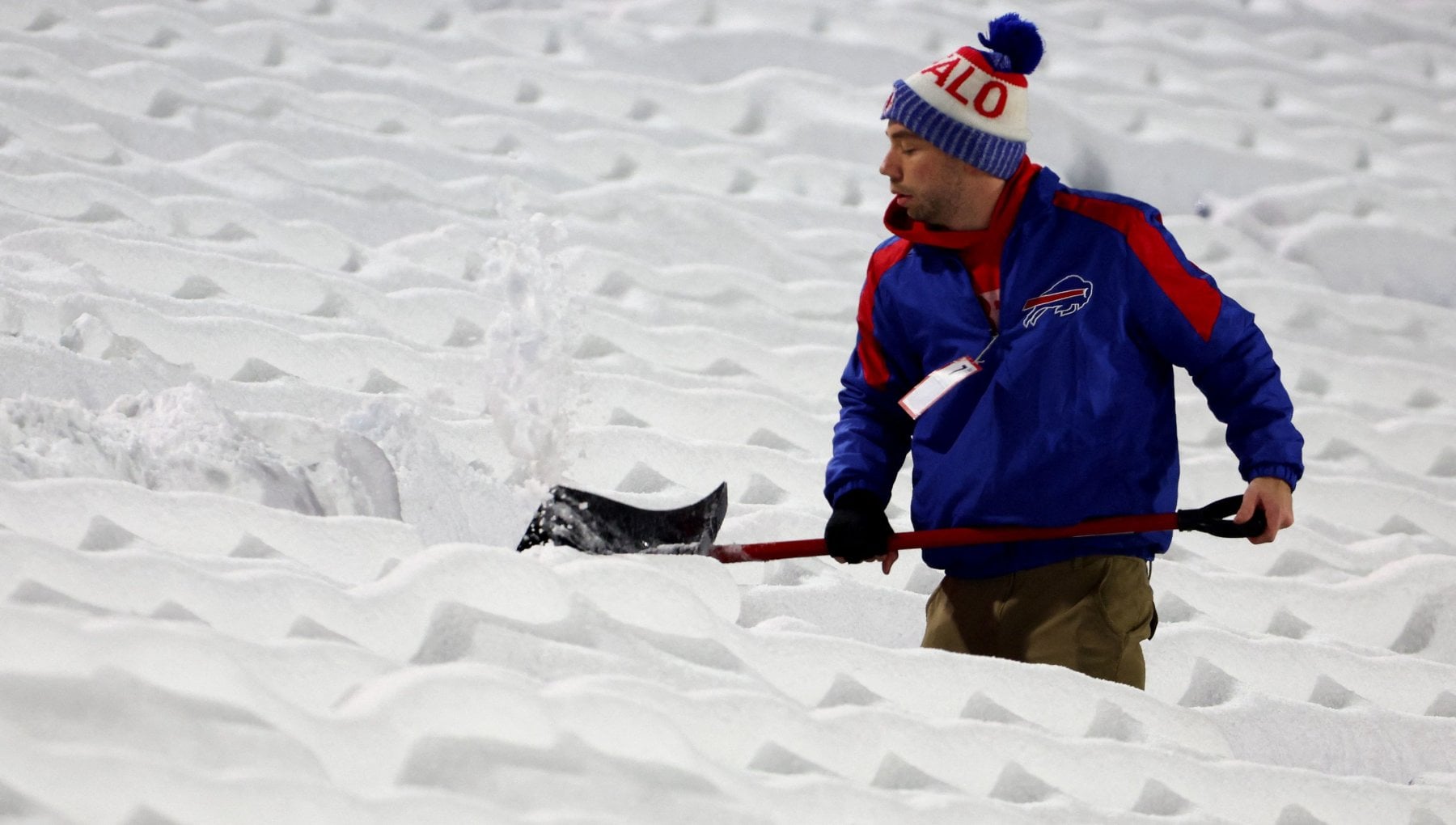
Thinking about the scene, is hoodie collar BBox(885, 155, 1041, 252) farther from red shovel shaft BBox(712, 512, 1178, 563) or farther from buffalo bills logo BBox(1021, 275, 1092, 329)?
red shovel shaft BBox(712, 512, 1178, 563)

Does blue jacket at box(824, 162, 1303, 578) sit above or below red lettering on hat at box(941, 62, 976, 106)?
below

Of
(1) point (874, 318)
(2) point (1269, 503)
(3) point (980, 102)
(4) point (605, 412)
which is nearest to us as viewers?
(2) point (1269, 503)

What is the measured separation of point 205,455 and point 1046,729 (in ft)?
4.00

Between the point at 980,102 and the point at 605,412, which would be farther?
the point at 605,412

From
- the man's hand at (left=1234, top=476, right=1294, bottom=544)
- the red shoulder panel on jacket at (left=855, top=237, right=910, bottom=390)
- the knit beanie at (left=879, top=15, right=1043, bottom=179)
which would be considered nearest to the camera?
the man's hand at (left=1234, top=476, right=1294, bottom=544)

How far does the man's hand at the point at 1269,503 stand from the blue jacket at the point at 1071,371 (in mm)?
18

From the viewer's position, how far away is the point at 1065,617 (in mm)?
1907

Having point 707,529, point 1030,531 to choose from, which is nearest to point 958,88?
point 1030,531

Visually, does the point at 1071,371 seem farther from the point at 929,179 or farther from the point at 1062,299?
the point at 929,179

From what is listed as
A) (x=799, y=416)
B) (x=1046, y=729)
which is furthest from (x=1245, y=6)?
(x=1046, y=729)

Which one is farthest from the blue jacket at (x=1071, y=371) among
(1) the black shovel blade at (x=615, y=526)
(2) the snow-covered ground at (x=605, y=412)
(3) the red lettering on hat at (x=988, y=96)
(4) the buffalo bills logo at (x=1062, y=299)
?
(1) the black shovel blade at (x=615, y=526)

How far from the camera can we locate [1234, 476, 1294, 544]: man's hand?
1785 mm

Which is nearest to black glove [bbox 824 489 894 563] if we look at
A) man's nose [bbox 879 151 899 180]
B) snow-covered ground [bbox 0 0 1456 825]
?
snow-covered ground [bbox 0 0 1456 825]

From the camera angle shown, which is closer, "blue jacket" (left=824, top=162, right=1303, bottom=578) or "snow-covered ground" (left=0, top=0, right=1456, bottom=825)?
"snow-covered ground" (left=0, top=0, right=1456, bottom=825)
